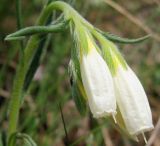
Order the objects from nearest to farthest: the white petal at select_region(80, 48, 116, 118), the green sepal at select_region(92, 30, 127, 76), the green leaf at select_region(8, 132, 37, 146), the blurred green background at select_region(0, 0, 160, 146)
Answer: the white petal at select_region(80, 48, 116, 118), the green sepal at select_region(92, 30, 127, 76), the green leaf at select_region(8, 132, 37, 146), the blurred green background at select_region(0, 0, 160, 146)

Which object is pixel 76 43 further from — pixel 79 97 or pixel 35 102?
pixel 35 102

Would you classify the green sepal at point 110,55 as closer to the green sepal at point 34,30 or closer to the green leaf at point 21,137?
the green sepal at point 34,30

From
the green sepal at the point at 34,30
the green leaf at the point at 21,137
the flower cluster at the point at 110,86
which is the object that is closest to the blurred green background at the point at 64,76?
the green leaf at the point at 21,137

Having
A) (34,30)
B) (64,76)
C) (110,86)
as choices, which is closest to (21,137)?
(34,30)

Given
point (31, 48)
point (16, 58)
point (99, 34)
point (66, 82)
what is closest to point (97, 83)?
point (99, 34)

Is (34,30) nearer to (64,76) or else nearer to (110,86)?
(110,86)

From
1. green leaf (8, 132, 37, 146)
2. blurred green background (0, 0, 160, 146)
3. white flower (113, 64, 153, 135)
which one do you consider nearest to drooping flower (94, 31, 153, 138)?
white flower (113, 64, 153, 135)

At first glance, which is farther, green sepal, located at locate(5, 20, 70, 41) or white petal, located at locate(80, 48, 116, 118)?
green sepal, located at locate(5, 20, 70, 41)

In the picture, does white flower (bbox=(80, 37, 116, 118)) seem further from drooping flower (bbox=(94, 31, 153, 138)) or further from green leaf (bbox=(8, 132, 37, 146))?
green leaf (bbox=(8, 132, 37, 146))
